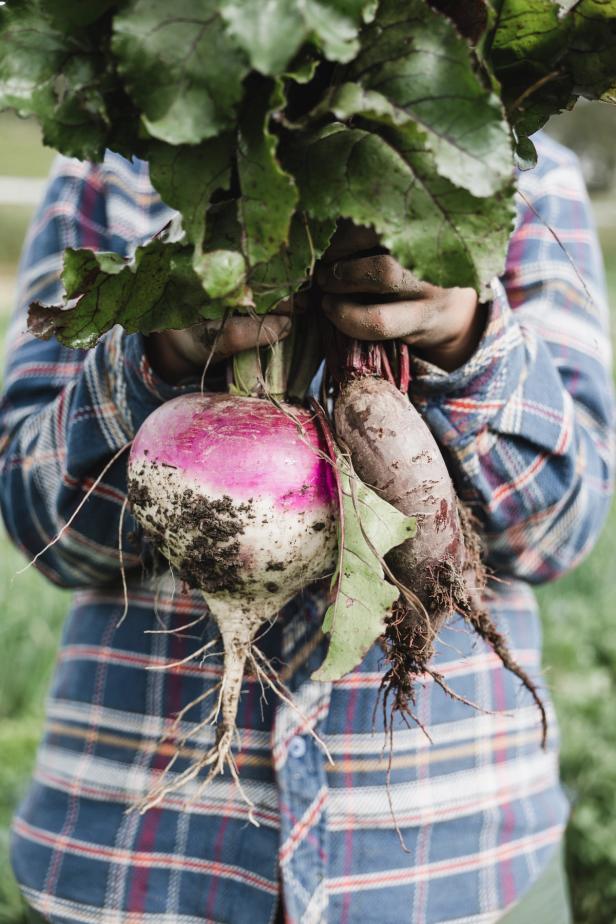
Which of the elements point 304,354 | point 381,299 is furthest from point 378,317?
point 304,354

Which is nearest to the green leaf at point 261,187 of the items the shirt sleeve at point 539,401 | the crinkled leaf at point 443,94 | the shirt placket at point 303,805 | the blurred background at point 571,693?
the crinkled leaf at point 443,94

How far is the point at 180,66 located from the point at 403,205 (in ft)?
0.73

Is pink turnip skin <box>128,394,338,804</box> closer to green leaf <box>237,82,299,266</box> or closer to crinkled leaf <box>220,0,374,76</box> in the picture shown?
green leaf <box>237,82,299,266</box>

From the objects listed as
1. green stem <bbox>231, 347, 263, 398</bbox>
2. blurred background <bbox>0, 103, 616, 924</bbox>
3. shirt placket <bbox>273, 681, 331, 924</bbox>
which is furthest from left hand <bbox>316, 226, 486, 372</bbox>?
blurred background <bbox>0, 103, 616, 924</bbox>

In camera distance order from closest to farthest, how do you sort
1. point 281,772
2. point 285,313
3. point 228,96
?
1. point 228,96
2. point 285,313
3. point 281,772

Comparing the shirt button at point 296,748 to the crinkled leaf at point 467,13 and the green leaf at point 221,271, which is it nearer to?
the green leaf at point 221,271

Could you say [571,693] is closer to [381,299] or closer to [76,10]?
[381,299]

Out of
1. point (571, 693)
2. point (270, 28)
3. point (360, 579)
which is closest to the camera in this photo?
point (270, 28)

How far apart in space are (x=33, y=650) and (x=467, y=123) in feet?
7.06

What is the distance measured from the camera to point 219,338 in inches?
35.1

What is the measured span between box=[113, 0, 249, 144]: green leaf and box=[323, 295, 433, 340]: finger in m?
0.25

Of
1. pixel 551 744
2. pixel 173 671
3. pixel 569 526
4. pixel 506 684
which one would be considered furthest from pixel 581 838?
pixel 173 671

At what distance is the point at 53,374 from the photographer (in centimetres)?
131

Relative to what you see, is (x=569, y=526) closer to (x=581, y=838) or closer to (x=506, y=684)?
(x=506, y=684)
